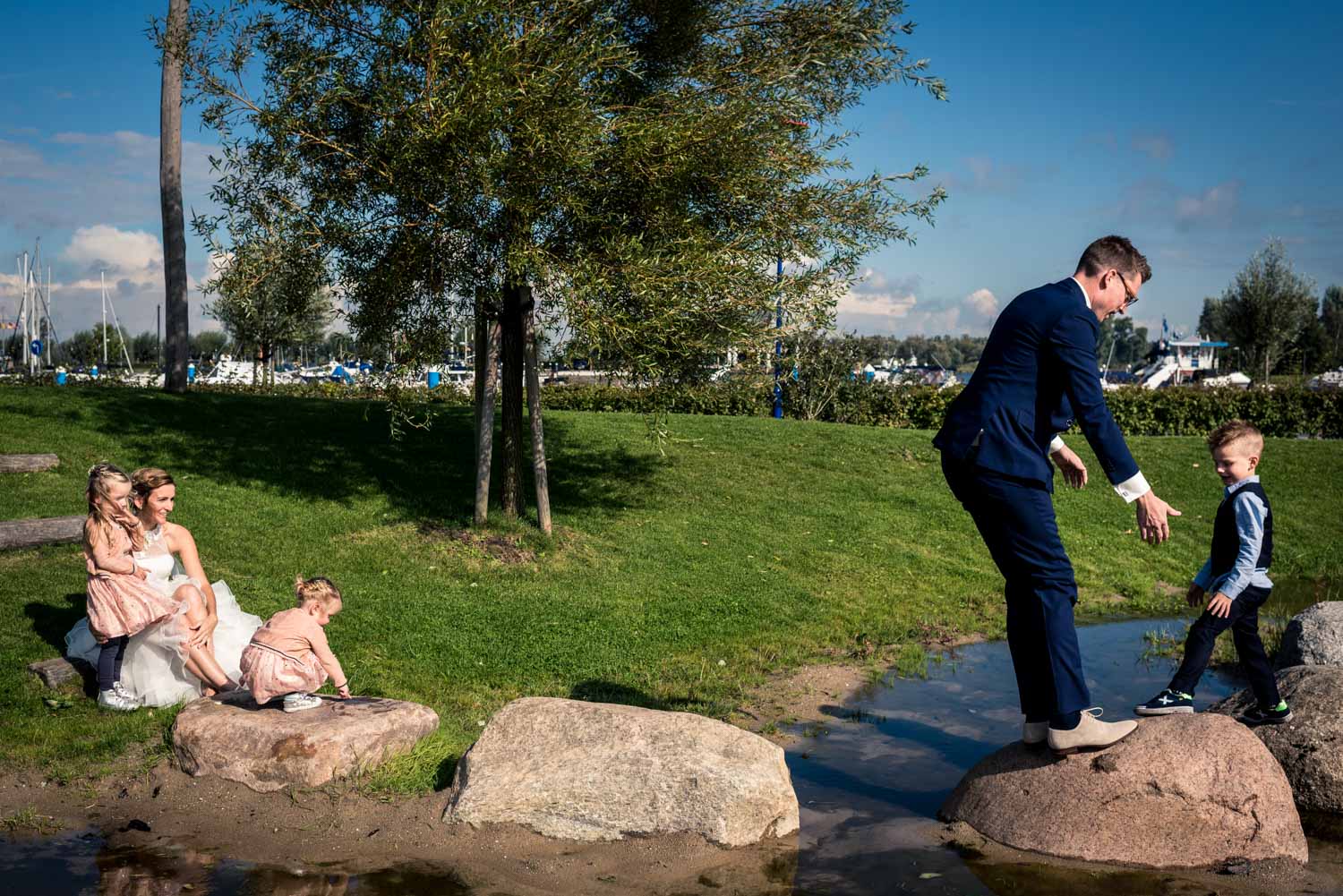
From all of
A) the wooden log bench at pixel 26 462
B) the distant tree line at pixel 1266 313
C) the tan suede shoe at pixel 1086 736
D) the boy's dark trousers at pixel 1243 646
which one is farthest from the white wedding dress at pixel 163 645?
the distant tree line at pixel 1266 313

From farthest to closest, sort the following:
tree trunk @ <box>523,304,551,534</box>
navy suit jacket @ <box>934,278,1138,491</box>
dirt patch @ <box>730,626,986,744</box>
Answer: tree trunk @ <box>523,304,551,534</box>, dirt patch @ <box>730,626,986,744</box>, navy suit jacket @ <box>934,278,1138,491</box>

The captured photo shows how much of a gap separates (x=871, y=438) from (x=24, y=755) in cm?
1561

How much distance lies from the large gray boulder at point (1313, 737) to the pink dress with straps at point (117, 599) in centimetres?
704

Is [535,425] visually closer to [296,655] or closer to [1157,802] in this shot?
[296,655]

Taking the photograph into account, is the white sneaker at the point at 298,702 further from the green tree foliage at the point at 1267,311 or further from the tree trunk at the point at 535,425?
the green tree foliage at the point at 1267,311

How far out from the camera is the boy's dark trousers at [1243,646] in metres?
6.40

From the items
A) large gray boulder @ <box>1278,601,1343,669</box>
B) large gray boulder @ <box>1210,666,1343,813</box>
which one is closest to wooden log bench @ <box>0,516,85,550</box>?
large gray boulder @ <box>1210,666,1343,813</box>

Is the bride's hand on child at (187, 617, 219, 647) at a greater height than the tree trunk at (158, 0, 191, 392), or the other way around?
the tree trunk at (158, 0, 191, 392)

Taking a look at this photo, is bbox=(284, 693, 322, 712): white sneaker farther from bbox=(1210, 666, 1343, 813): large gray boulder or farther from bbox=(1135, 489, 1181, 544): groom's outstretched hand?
bbox=(1210, 666, 1343, 813): large gray boulder

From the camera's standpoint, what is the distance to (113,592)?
23.3ft

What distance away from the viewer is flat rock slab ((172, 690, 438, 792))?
593 cm

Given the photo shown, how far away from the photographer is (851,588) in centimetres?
1224

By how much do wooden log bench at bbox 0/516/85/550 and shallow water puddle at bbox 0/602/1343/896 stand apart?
5615 millimetres

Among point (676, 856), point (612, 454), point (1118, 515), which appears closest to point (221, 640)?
point (676, 856)
